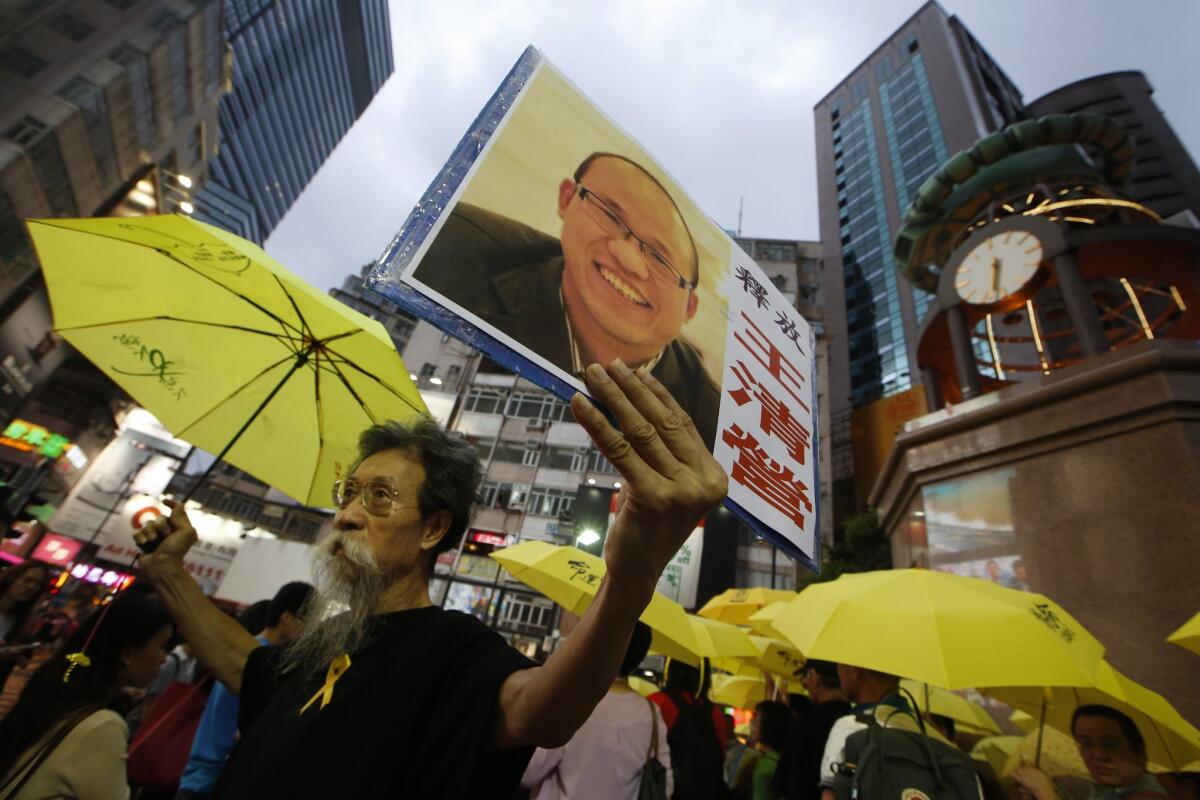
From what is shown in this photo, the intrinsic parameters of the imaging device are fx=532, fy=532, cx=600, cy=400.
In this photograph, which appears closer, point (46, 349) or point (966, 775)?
point (966, 775)

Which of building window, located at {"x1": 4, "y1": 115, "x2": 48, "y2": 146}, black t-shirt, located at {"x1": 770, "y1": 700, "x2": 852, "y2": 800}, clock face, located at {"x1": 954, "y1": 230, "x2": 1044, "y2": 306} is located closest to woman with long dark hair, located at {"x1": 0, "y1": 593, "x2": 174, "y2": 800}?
black t-shirt, located at {"x1": 770, "y1": 700, "x2": 852, "y2": 800}

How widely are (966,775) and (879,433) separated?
3117 centimetres

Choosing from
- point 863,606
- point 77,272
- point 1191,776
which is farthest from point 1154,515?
point 77,272

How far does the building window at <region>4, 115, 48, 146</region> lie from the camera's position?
22.1m

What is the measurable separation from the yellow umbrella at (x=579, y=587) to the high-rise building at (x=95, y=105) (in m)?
30.1

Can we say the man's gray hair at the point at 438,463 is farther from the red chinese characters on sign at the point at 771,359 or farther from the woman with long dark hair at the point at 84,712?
the woman with long dark hair at the point at 84,712

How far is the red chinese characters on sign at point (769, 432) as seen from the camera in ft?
5.04

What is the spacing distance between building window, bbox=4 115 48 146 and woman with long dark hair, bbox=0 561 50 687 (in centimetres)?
2843

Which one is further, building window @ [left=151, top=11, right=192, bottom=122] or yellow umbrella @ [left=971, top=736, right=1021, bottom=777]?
building window @ [left=151, top=11, right=192, bottom=122]

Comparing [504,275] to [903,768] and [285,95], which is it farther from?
[285,95]

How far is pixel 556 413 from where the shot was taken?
31.8 meters

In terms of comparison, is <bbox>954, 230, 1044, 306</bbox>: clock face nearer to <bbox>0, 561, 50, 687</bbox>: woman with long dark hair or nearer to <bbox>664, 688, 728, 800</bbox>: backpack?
<bbox>664, 688, 728, 800</bbox>: backpack

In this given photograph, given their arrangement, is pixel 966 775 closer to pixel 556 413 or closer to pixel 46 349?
pixel 556 413

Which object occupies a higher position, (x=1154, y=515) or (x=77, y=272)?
(x=1154, y=515)
